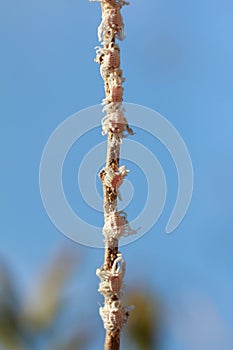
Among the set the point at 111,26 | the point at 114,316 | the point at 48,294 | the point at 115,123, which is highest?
the point at 111,26

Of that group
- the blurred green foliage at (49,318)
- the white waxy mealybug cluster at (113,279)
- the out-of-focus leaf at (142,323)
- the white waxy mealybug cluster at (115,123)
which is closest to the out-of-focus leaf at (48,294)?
the blurred green foliage at (49,318)

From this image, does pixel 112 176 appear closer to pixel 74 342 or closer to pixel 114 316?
pixel 114 316

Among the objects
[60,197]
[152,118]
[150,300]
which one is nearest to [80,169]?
[60,197]

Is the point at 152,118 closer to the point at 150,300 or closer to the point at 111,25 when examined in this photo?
the point at 111,25

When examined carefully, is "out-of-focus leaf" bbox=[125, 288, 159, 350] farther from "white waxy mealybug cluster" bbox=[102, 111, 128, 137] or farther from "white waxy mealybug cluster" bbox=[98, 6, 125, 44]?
"white waxy mealybug cluster" bbox=[98, 6, 125, 44]

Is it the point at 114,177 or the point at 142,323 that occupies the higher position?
the point at 114,177

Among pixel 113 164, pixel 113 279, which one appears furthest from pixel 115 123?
pixel 113 279

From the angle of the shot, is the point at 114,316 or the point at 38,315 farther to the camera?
the point at 38,315
